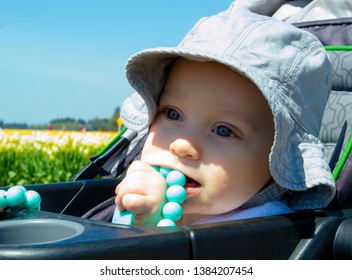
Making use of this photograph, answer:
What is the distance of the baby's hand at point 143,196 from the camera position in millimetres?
1416

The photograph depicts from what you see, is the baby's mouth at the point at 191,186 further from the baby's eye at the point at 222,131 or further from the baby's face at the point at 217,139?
the baby's eye at the point at 222,131

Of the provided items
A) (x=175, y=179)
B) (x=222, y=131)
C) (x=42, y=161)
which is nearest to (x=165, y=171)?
(x=175, y=179)

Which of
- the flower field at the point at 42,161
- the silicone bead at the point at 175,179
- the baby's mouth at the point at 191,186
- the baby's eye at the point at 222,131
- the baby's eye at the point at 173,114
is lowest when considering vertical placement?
the flower field at the point at 42,161

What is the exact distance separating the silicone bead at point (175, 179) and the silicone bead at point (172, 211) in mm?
50

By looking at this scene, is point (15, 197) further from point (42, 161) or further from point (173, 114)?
point (42, 161)

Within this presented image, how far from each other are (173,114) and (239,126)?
0.18 meters

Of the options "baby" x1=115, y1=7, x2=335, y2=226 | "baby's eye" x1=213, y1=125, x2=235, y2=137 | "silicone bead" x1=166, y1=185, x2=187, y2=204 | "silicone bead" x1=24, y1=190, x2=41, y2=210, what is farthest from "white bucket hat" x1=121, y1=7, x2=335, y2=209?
"silicone bead" x1=24, y1=190, x2=41, y2=210

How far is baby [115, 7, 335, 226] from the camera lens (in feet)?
4.85

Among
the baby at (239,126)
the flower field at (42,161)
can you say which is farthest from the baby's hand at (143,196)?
the flower field at (42,161)

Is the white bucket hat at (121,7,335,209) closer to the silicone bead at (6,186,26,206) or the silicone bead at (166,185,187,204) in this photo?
the silicone bead at (166,185,187,204)
